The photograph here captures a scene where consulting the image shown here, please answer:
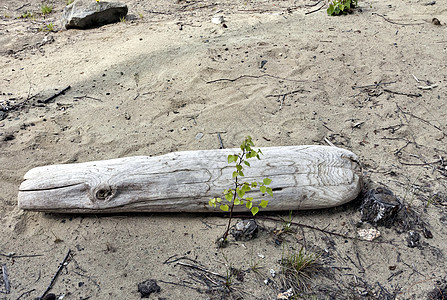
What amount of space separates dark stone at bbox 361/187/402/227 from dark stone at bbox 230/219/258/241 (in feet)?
2.79

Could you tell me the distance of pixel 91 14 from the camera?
6.30m

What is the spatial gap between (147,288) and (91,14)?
5328mm

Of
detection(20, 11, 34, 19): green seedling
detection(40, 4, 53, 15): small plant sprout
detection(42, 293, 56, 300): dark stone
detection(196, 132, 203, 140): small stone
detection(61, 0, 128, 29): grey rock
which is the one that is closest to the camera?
detection(42, 293, 56, 300): dark stone

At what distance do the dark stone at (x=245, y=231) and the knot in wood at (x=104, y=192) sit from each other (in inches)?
37.2

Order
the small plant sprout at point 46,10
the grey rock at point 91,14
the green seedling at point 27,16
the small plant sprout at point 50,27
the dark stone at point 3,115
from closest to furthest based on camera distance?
1. the dark stone at point 3,115
2. the grey rock at point 91,14
3. the small plant sprout at point 50,27
4. the green seedling at point 27,16
5. the small plant sprout at point 46,10

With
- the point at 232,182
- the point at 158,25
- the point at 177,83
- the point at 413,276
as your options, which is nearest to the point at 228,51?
the point at 177,83

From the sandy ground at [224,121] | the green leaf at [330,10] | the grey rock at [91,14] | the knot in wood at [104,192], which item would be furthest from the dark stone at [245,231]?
the grey rock at [91,14]

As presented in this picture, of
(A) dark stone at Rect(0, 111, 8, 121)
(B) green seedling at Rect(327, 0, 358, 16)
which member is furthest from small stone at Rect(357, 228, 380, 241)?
(B) green seedling at Rect(327, 0, 358, 16)

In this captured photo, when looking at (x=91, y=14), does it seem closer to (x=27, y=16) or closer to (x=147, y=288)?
(x=27, y=16)

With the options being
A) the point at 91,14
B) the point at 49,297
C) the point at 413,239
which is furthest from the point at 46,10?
the point at 413,239

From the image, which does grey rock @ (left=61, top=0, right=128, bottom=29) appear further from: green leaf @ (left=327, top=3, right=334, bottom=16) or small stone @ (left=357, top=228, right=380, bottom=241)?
small stone @ (left=357, top=228, right=380, bottom=241)

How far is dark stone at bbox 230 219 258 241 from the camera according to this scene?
269 centimetres

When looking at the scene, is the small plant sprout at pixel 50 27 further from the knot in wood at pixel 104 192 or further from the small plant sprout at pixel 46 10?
the knot in wood at pixel 104 192

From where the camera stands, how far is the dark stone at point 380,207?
2713 mm
